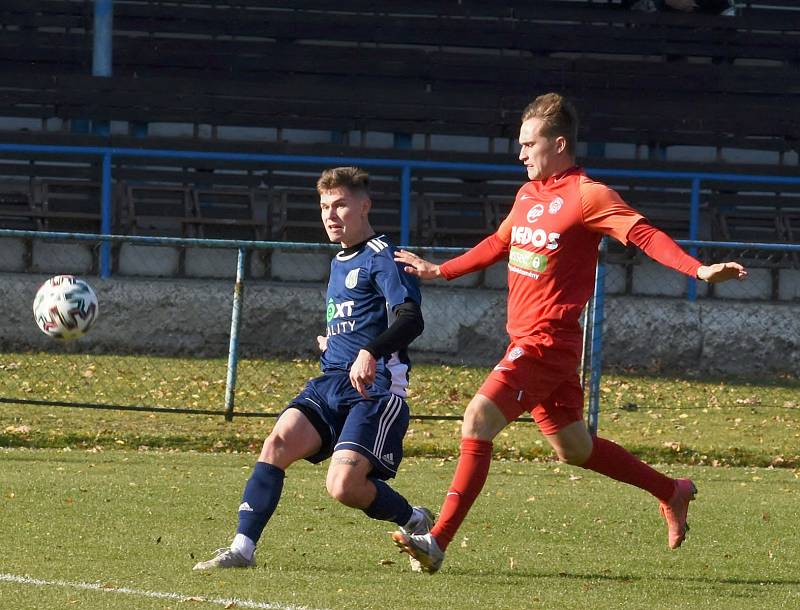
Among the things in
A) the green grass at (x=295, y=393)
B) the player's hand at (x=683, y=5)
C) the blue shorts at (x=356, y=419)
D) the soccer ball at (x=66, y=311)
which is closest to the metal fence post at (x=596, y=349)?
the green grass at (x=295, y=393)

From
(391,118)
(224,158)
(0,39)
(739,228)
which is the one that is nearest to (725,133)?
(739,228)

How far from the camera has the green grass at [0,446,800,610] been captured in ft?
18.3

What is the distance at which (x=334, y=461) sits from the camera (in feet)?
19.7

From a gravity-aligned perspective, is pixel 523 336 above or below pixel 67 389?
above

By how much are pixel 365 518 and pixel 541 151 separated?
243 centimetres

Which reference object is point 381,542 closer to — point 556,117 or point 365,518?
point 365,518

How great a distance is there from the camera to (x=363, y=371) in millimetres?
5781

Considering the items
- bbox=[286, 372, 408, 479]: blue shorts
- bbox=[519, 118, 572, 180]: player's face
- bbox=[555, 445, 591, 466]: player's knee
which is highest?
bbox=[519, 118, 572, 180]: player's face

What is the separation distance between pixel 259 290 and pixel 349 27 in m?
4.53

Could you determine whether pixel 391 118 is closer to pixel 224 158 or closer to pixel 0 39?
pixel 224 158

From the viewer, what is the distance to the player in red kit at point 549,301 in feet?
19.4

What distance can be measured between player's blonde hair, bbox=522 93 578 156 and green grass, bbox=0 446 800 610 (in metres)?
1.89

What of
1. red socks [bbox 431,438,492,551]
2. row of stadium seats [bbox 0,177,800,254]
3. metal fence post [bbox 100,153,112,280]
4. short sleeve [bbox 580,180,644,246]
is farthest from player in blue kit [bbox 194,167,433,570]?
row of stadium seats [bbox 0,177,800,254]

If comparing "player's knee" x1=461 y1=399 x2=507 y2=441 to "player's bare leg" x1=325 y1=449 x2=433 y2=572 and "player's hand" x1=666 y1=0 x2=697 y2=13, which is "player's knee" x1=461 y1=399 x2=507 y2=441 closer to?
"player's bare leg" x1=325 y1=449 x2=433 y2=572
